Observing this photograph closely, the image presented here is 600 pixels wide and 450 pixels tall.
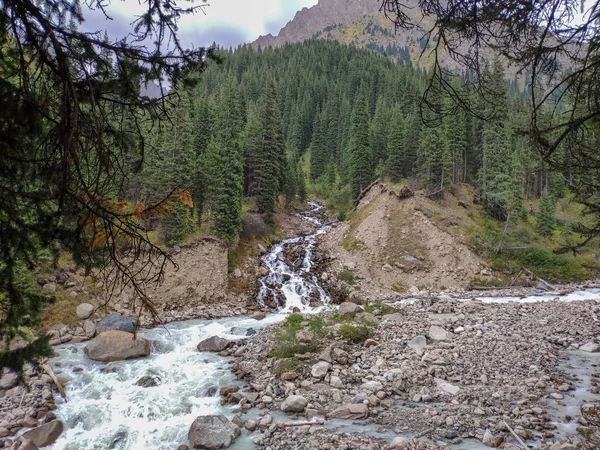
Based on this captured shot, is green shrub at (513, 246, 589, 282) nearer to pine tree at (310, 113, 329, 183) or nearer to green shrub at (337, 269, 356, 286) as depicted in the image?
green shrub at (337, 269, 356, 286)

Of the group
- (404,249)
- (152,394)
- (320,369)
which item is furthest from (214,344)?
(404,249)

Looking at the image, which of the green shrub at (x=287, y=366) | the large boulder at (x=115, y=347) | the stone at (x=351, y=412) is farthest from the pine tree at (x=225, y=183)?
the stone at (x=351, y=412)

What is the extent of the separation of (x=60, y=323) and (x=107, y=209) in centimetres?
1831

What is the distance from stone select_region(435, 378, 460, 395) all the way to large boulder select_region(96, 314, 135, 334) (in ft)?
44.2

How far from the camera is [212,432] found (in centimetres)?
906

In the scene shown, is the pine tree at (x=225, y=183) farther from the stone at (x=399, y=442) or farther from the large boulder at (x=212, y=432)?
the stone at (x=399, y=442)

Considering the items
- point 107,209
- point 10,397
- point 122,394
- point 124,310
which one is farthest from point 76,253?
point 124,310

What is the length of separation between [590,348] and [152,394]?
15.8 meters

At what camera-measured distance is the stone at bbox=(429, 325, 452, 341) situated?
48.4 ft

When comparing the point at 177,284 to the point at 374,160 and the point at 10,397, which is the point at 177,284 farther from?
the point at 374,160

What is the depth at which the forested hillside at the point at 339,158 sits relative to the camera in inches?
1056

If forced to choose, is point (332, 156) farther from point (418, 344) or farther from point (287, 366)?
point (287, 366)

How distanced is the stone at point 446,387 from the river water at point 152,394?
2.42 m

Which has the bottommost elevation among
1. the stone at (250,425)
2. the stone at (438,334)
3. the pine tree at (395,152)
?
the stone at (250,425)
